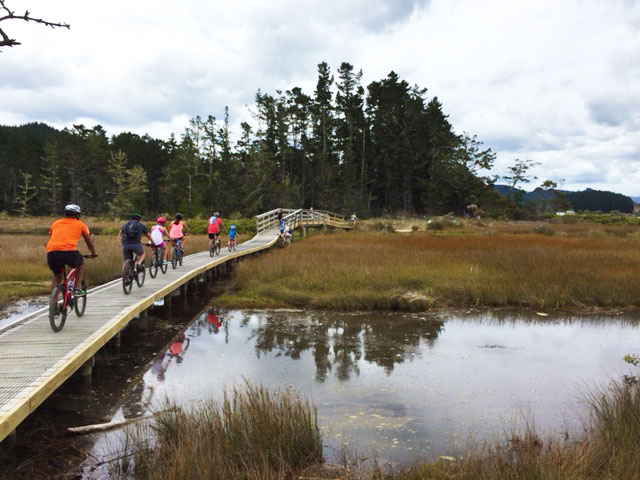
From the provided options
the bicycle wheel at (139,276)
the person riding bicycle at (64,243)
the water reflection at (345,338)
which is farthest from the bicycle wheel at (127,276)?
the person riding bicycle at (64,243)

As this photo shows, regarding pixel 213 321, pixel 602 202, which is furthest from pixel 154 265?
pixel 602 202

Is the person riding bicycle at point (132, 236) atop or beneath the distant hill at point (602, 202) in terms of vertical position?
beneath

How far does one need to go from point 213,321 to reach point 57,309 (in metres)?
4.31

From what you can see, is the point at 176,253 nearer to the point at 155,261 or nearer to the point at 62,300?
the point at 155,261

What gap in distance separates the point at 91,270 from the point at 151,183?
58.0 meters

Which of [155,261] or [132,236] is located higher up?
[132,236]

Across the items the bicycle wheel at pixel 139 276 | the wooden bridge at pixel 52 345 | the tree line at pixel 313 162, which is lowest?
the wooden bridge at pixel 52 345

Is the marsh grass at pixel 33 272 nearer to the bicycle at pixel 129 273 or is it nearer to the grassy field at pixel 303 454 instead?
the bicycle at pixel 129 273

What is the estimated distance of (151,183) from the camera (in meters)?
69.1

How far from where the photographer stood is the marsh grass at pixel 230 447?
369 centimetres

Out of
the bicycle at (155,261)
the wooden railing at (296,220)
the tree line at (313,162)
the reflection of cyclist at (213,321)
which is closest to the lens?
the reflection of cyclist at (213,321)

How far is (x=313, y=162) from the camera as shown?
60.8m

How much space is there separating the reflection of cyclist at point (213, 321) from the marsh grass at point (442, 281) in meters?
0.74

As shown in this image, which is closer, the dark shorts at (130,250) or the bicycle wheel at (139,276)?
the dark shorts at (130,250)
